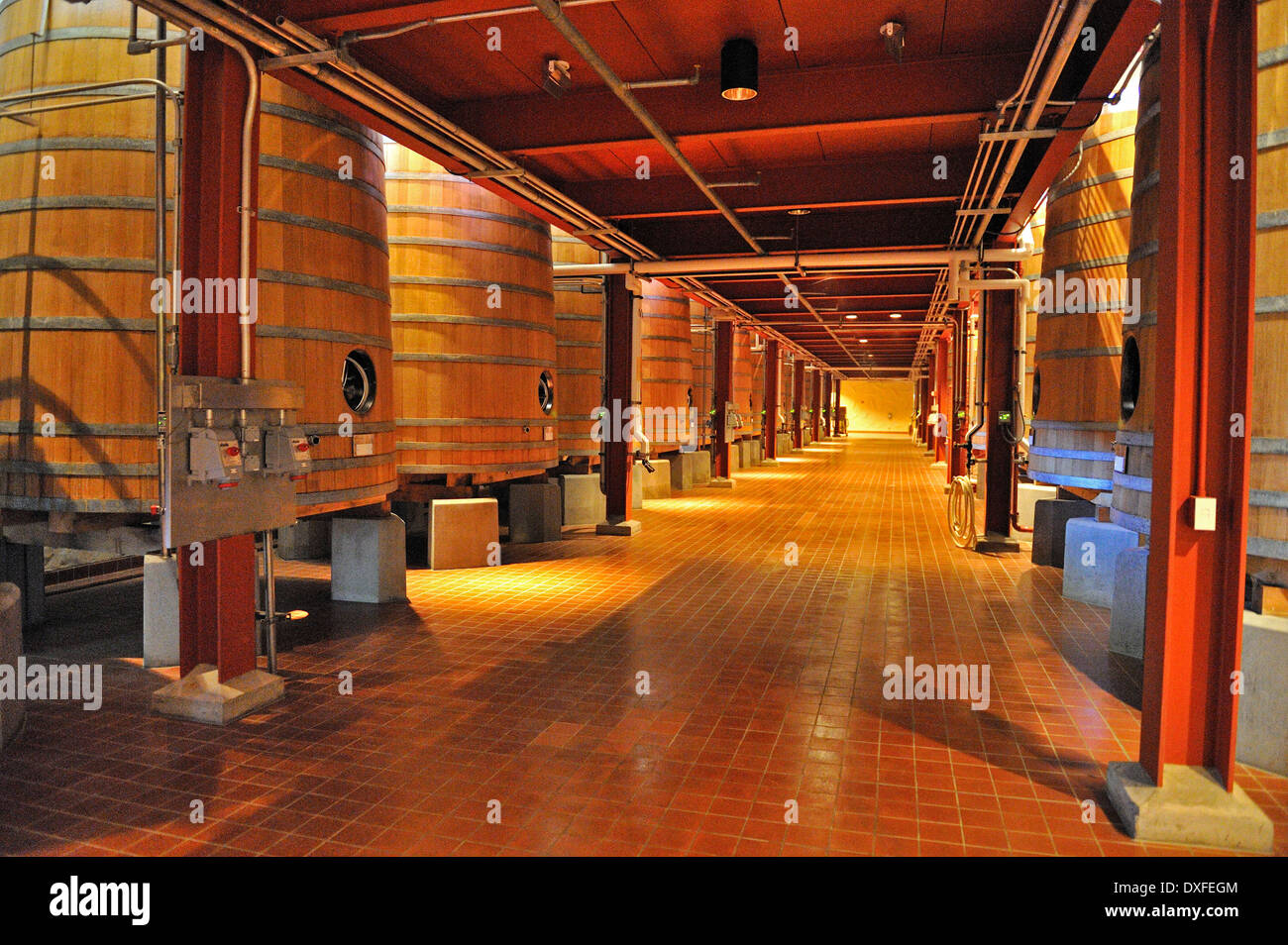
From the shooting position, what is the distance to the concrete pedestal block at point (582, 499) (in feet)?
41.9

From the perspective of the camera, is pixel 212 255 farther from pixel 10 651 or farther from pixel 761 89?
pixel 761 89

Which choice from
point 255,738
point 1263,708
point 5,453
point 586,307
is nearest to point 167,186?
point 5,453

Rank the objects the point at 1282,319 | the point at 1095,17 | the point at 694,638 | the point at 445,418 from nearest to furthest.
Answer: the point at 1282,319
the point at 1095,17
the point at 694,638
the point at 445,418

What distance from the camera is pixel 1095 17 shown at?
16.5 feet

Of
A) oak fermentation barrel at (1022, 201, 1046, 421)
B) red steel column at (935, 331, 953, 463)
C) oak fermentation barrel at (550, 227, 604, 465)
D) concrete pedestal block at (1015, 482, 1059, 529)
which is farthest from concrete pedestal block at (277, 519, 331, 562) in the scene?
red steel column at (935, 331, 953, 463)

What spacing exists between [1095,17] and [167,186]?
5753mm

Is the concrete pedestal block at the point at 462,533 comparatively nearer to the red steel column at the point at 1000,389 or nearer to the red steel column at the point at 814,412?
the red steel column at the point at 1000,389

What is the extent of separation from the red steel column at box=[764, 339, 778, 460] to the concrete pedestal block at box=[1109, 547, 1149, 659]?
69.1 feet

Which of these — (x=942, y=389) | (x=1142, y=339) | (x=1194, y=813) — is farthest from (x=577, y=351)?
(x=942, y=389)

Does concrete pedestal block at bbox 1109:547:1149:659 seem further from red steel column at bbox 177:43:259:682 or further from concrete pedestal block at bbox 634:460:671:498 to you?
concrete pedestal block at bbox 634:460:671:498

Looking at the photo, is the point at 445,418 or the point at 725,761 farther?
the point at 445,418

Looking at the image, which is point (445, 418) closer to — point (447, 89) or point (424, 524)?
point (424, 524)

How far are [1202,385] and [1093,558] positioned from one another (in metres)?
4.62

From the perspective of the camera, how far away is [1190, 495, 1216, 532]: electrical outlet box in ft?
11.7
